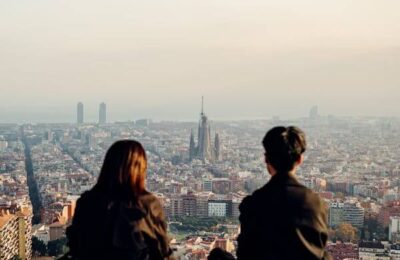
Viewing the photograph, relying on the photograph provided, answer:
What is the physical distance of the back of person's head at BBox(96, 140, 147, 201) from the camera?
151cm

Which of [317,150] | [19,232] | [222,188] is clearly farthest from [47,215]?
[317,150]

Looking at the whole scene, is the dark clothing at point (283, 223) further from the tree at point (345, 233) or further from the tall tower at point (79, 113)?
the tall tower at point (79, 113)

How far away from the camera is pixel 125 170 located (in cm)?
151

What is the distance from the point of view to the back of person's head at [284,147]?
4.92ft

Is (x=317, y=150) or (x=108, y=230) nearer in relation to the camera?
(x=108, y=230)

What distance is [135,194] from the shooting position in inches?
59.9

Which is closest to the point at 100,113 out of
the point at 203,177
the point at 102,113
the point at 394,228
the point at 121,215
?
the point at 102,113

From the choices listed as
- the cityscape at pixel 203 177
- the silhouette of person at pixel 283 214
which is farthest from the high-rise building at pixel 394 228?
the silhouette of person at pixel 283 214

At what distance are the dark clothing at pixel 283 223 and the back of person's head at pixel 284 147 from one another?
0.03 m

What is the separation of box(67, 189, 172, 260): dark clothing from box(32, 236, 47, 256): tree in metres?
10.4

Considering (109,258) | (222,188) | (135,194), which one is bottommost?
(222,188)

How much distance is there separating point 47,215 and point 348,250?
7.33m

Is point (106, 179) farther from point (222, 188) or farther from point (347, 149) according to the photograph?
point (347, 149)

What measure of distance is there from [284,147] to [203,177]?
2606 cm
